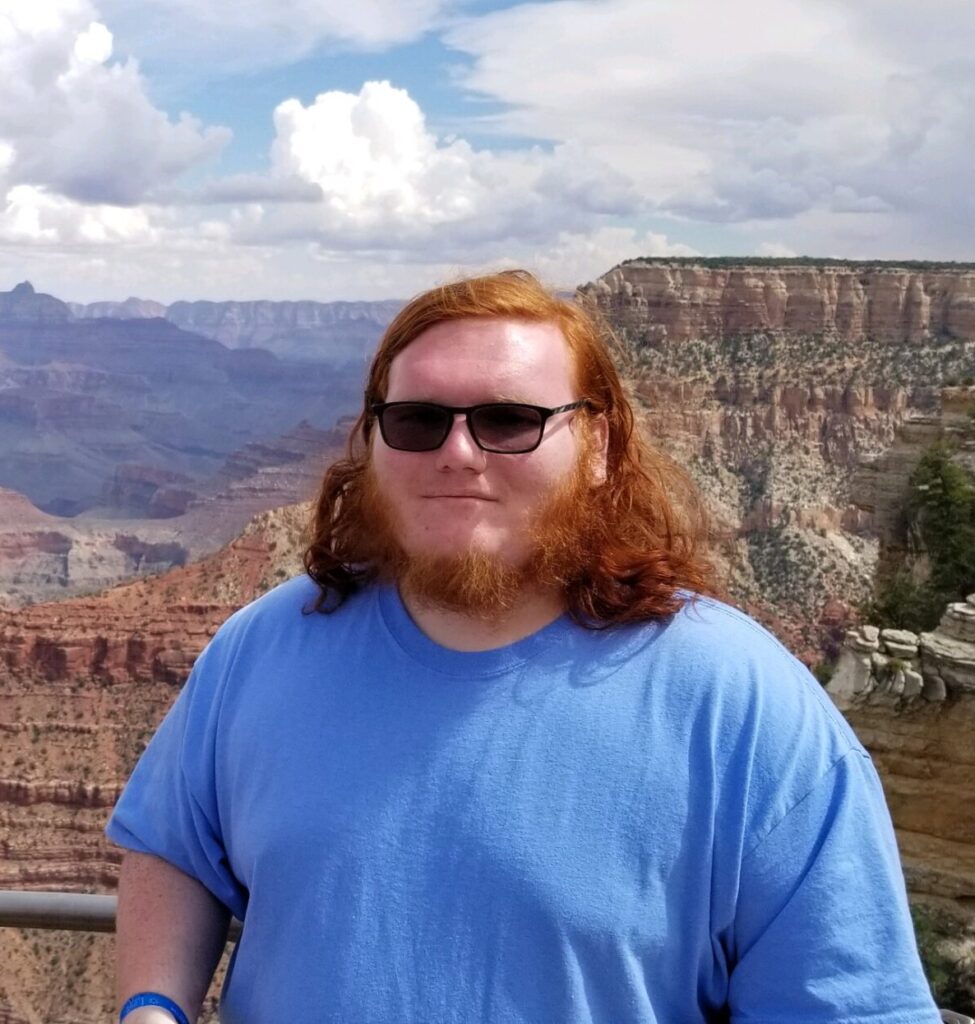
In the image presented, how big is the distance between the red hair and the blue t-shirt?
9 cm

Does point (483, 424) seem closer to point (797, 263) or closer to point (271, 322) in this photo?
point (797, 263)

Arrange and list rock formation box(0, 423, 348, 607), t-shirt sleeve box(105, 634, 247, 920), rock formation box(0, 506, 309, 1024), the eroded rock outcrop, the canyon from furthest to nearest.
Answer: rock formation box(0, 423, 348, 607)
the eroded rock outcrop
rock formation box(0, 506, 309, 1024)
the canyon
t-shirt sleeve box(105, 634, 247, 920)

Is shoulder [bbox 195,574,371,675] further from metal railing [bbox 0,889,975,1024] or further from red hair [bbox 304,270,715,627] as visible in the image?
metal railing [bbox 0,889,975,1024]

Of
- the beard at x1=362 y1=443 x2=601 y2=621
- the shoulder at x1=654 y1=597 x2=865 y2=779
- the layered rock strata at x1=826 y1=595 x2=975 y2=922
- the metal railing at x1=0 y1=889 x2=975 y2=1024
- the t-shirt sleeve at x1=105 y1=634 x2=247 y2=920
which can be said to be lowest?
the layered rock strata at x1=826 y1=595 x2=975 y2=922

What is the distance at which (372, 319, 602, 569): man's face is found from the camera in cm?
181

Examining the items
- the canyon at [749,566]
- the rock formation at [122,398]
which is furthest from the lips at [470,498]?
the rock formation at [122,398]

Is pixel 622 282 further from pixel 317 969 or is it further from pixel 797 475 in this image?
pixel 317 969

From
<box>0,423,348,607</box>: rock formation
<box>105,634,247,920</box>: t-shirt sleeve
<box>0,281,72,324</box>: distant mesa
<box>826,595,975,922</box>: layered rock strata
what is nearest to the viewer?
<box>105,634,247,920</box>: t-shirt sleeve

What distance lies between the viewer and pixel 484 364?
1.82m

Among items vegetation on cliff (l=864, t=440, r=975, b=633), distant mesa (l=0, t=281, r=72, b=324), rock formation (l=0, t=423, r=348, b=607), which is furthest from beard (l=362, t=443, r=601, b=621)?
distant mesa (l=0, t=281, r=72, b=324)

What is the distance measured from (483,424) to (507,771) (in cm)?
56

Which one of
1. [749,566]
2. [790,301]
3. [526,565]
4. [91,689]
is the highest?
[790,301]

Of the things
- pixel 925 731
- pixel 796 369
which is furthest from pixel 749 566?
pixel 925 731

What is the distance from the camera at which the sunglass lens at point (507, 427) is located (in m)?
1.80
